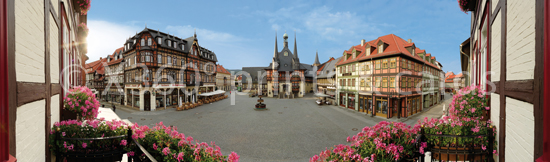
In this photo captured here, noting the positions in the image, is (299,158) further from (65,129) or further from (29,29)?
(29,29)

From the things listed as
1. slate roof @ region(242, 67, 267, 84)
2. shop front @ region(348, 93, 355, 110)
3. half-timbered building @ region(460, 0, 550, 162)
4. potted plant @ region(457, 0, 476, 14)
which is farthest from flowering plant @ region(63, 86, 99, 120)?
slate roof @ region(242, 67, 267, 84)

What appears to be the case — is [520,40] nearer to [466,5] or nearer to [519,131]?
[519,131]

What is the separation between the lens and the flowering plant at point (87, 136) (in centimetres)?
384

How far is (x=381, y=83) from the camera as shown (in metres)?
18.7

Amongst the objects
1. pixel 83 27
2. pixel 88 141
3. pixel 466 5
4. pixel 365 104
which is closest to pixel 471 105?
pixel 466 5

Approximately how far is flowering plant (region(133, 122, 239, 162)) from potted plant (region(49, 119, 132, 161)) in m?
0.34

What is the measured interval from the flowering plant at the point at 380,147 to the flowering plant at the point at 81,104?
6.88 meters

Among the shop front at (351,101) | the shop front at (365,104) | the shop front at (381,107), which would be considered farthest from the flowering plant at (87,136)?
the shop front at (351,101)

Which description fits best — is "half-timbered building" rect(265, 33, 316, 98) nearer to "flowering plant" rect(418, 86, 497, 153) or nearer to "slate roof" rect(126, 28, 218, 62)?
"slate roof" rect(126, 28, 218, 62)

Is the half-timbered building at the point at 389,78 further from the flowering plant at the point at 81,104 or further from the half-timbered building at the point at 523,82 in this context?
the flowering plant at the point at 81,104

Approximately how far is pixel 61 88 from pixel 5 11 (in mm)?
4659

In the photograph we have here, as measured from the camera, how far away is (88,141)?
3973 mm

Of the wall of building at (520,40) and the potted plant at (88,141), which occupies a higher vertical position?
the wall of building at (520,40)

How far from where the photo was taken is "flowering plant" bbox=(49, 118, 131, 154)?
12.6 ft
